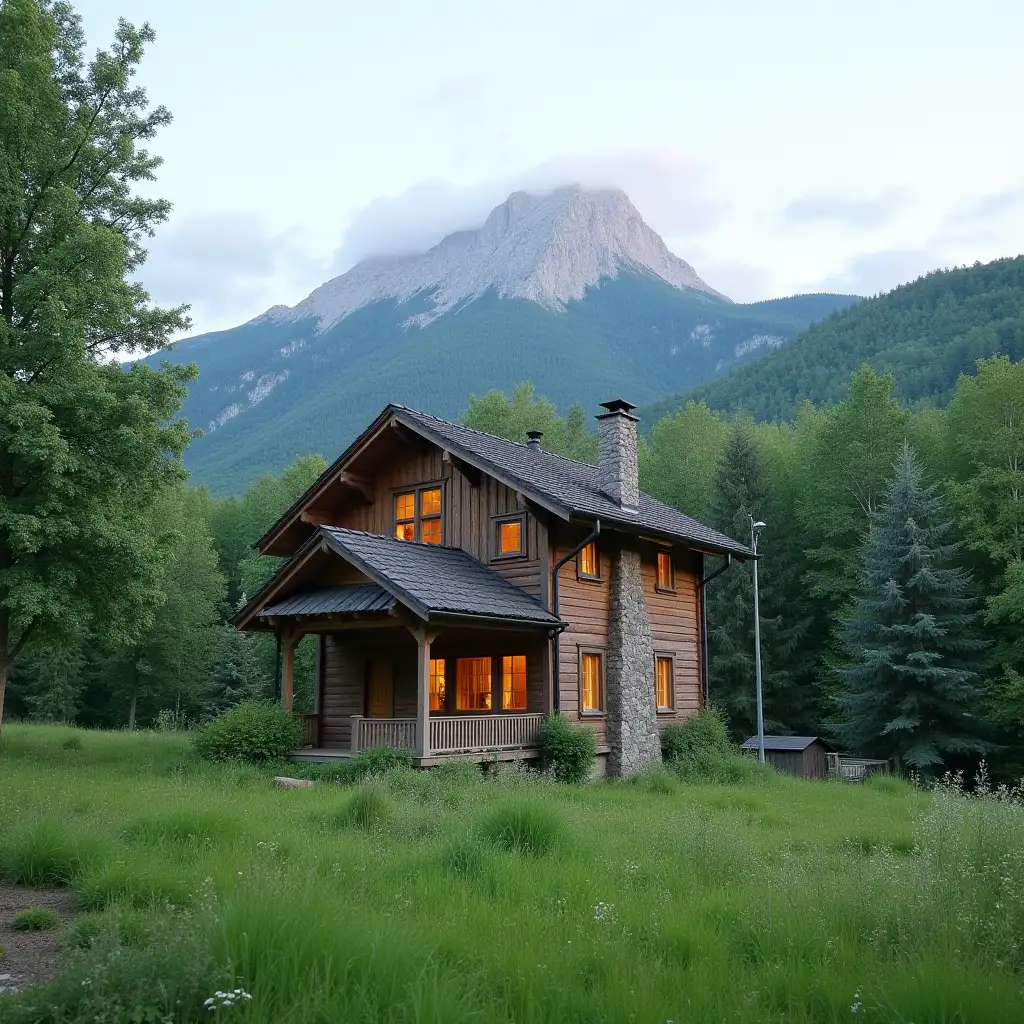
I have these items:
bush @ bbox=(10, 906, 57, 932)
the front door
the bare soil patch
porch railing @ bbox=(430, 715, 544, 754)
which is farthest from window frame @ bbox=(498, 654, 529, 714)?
bush @ bbox=(10, 906, 57, 932)

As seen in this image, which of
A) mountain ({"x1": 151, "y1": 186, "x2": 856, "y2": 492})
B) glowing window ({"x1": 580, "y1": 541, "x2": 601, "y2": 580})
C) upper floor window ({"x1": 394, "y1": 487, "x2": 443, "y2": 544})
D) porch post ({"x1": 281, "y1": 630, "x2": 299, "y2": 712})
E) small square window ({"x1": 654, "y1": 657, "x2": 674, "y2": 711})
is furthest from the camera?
mountain ({"x1": 151, "y1": 186, "x2": 856, "y2": 492})

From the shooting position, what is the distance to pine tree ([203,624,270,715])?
42719 millimetres

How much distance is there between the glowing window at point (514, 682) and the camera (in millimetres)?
22328

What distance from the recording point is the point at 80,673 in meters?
53.2

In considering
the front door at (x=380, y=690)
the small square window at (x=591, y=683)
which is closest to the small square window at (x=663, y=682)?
the small square window at (x=591, y=683)

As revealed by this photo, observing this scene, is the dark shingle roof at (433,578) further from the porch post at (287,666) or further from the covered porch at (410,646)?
the porch post at (287,666)

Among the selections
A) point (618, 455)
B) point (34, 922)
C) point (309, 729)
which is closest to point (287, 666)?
point (309, 729)

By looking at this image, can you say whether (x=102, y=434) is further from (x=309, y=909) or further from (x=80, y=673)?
(x=80, y=673)

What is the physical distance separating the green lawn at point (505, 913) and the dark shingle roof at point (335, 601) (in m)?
6.15

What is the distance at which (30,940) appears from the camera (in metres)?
7.20

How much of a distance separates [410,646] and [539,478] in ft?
17.3

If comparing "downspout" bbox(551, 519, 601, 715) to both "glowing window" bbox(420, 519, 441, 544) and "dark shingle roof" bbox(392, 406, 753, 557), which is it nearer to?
"dark shingle roof" bbox(392, 406, 753, 557)

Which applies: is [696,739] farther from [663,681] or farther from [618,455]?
[618,455]

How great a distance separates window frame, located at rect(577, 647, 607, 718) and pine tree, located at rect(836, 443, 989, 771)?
12.5 metres
